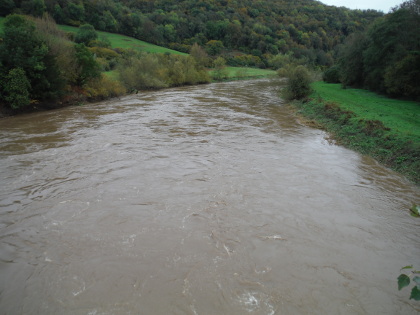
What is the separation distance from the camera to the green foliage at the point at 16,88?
72.6ft

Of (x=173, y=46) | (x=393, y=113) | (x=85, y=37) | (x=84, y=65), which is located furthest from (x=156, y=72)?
(x=173, y=46)

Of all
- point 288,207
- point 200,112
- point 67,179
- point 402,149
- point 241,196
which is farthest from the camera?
point 200,112

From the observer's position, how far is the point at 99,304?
5.74 meters

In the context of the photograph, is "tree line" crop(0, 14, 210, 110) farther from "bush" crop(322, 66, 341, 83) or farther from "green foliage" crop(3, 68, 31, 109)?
"bush" crop(322, 66, 341, 83)

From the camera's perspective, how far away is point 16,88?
73.1ft

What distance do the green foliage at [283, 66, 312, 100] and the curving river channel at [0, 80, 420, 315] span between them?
18.5 metres

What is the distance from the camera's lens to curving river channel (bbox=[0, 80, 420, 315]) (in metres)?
6.01

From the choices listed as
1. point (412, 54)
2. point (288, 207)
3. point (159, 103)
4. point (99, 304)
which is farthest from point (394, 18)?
point (99, 304)

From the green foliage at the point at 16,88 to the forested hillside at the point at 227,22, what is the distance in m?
56.2

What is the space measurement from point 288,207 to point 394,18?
34.7 meters

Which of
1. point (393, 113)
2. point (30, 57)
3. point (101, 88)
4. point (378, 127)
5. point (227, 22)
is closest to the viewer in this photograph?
point (378, 127)

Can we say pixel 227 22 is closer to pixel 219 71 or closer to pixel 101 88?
pixel 219 71

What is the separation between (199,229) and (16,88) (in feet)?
73.5

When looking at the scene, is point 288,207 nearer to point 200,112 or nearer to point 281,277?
point 281,277
